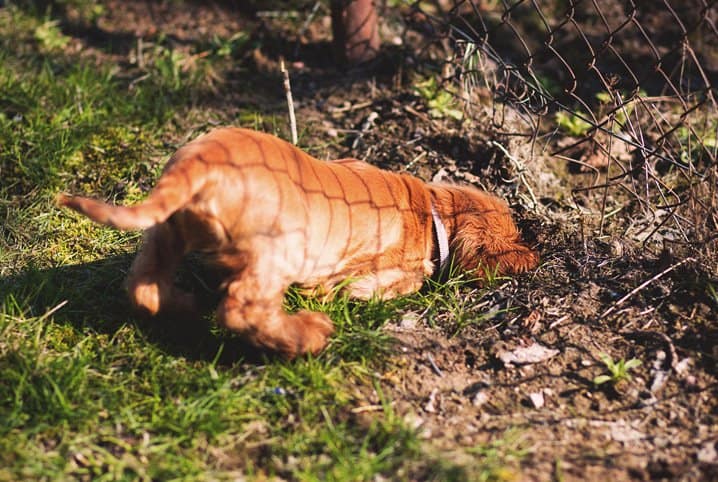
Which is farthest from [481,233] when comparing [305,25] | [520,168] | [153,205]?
[305,25]

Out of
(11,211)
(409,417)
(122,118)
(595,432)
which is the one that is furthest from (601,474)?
(122,118)

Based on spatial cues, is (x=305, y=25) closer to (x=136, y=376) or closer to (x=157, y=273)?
(x=157, y=273)

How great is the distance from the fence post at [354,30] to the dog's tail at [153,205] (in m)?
2.51

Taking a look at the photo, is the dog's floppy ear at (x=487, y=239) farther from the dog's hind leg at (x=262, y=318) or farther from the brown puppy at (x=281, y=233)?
the dog's hind leg at (x=262, y=318)

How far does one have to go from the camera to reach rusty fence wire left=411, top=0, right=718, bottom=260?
3.26 metres

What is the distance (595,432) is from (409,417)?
0.68 m

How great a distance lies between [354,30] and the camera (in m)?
4.89

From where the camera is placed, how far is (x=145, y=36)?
5.49 m

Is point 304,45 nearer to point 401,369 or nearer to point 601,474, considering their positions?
point 401,369

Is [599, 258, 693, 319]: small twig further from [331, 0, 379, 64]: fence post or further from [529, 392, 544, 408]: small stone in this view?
[331, 0, 379, 64]: fence post

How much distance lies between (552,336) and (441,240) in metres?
0.74

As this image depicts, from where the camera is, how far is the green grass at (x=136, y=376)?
2.49 m

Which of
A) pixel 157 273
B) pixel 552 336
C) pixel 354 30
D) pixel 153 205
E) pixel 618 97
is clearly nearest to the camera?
pixel 153 205

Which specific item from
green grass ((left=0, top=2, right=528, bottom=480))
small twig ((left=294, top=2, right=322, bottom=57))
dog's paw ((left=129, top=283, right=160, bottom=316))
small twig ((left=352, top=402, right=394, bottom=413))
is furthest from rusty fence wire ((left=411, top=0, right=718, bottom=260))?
dog's paw ((left=129, top=283, right=160, bottom=316))
